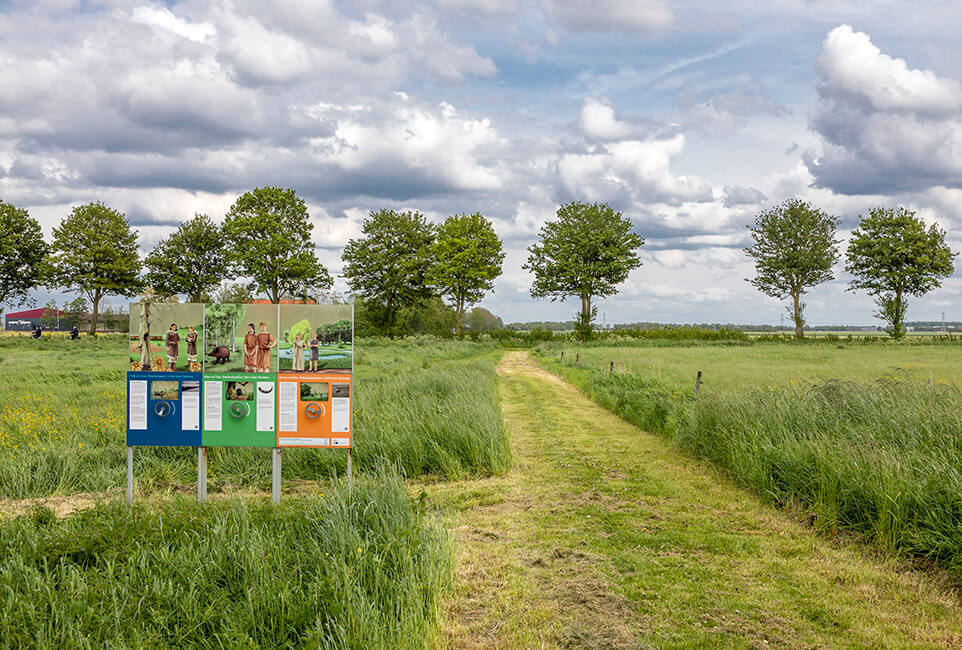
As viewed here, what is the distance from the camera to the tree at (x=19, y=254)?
61.5m

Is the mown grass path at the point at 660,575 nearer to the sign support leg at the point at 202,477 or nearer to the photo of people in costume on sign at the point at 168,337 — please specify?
the sign support leg at the point at 202,477

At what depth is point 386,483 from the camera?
6.32 meters

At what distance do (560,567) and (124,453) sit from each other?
8.07m

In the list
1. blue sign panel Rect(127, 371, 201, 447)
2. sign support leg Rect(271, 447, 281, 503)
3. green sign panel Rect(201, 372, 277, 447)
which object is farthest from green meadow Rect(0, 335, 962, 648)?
blue sign panel Rect(127, 371, 201, 447)

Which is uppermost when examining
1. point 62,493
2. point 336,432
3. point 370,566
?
point 336,432

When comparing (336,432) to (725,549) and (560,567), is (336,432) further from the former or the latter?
(725,549)

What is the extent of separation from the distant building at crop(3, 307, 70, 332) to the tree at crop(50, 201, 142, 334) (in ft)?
72.4

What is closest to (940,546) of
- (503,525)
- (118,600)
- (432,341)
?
(503,525)

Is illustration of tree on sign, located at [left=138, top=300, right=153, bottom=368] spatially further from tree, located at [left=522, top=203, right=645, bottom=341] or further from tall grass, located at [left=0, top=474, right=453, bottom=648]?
tree, located at [left=522, top=203, right=645, bottom=341]

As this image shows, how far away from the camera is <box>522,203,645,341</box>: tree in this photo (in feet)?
237

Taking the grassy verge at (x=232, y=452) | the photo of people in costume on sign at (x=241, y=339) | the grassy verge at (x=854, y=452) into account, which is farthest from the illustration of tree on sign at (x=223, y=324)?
the grassy verge at (x=854, y=452)

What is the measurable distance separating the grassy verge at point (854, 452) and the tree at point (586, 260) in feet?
194

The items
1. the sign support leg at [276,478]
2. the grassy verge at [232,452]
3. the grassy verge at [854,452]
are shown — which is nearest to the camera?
the grassy verge at [854,452]

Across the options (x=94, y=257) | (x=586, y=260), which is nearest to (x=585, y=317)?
(x=586, y=260)
